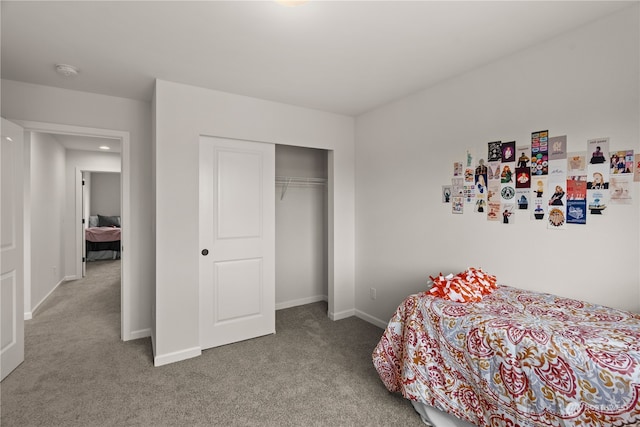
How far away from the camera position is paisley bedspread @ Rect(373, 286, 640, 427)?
1.29 m

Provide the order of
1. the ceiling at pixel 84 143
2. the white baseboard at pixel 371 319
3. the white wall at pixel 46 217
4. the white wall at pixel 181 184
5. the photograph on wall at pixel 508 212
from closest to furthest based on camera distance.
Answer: the photograph on wall at pixel 508 212, the white wall at pixel 181 184, the white baseboard at pixel 371 319, the white wall at pixel 46 217, the ceiling at pixel 84 143

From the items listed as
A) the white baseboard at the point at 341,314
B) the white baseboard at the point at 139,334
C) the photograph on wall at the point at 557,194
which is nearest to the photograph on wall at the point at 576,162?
the photograph on wall at the point at 557,194

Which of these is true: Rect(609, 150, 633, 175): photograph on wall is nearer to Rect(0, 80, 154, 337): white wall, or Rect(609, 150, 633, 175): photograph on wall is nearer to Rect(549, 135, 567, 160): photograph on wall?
Rect(549, 135, 567, 160): photograph on wall

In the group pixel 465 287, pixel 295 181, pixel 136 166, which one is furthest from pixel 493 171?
pixel 136 166

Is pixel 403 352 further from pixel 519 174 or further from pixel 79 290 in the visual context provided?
pixel 79 290

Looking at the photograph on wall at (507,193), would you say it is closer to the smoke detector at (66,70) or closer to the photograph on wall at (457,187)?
the photograph on wall at (457,187)

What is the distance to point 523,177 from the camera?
2244 millimetres

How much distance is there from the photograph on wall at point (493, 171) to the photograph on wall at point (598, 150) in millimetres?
549

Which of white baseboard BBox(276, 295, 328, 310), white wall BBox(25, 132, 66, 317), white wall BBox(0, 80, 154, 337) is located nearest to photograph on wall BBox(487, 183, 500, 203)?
white baseboard BBox(276, 295, 328, 310)

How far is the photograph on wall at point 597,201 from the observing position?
1871 millimetres

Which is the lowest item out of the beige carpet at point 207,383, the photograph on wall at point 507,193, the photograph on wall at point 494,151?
the beige carpet at point 207,383

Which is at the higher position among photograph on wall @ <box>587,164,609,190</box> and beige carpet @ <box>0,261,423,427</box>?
photograph on wall @ <box>587,164,609,190</box>

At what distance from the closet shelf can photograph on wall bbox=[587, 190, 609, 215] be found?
292 centimetres

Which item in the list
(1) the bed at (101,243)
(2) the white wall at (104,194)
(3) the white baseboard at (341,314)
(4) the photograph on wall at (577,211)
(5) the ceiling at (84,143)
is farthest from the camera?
(2) the white wall at (104,194)
